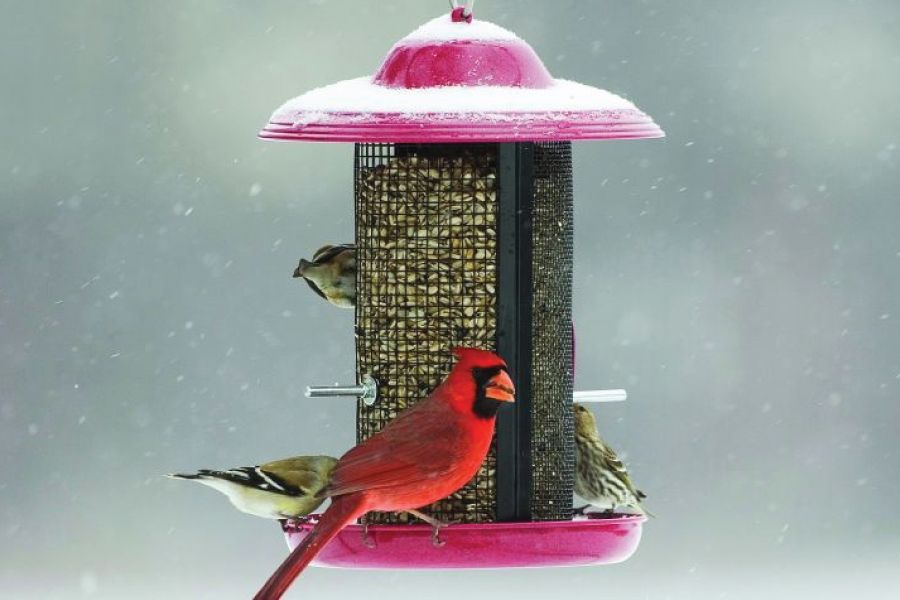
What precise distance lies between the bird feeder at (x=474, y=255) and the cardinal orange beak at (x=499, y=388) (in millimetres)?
389

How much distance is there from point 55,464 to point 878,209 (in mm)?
6642

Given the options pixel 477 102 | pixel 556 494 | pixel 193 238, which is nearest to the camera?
pixel 477 102

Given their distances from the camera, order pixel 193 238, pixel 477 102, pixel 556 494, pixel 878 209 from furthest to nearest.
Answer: pixel 878 209 < pixel 193 238 < pixel 556 494 < pixel 477 102

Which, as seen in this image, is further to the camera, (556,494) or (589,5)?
(589,5)

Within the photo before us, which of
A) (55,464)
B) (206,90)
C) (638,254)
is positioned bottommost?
(55,464)

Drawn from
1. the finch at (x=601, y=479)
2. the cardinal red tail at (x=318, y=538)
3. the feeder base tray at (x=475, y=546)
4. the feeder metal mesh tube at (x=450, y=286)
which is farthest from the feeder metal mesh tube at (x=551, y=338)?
the cardinal red tail at (x=318, y=538)

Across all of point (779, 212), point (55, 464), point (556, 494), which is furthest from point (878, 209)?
point (556, 494)

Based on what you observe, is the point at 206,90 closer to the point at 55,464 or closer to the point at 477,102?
the point at 55,464

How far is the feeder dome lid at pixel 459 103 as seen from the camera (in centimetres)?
688

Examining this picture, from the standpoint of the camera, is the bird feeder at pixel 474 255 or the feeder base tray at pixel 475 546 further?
the feeder base tray at pixel 475 546

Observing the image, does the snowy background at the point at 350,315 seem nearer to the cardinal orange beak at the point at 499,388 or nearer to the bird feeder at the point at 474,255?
the bird feeder at the point at 474,255

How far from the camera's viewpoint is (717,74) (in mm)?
17188

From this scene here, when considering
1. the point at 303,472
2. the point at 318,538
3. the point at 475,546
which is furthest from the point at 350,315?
the point at 318,538

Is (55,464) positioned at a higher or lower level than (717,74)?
lower
